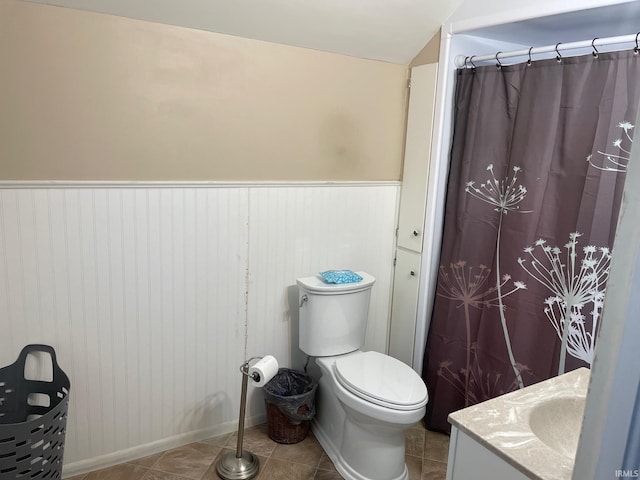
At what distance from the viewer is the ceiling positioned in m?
1.83

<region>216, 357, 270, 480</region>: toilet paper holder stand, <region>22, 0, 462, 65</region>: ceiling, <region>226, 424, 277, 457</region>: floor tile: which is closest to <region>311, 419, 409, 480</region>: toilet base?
<region>226, 424, 277, 457</region>: floor tile

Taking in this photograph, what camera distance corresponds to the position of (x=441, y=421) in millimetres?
2494

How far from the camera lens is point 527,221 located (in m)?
2.10

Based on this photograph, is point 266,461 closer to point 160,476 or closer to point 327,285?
point 160,476

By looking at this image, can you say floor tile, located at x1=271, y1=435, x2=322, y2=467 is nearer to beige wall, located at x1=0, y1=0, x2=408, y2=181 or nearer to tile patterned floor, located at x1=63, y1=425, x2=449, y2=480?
tile patterned floor, located at x1=63, y1=425, x2=449, y2=480

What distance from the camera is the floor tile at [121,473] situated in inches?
80.4

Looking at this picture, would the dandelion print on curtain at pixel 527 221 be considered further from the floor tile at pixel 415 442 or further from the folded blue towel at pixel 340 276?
the folded blue towel at pixel 340 276

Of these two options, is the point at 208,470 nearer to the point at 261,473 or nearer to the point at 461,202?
the point at 261,473

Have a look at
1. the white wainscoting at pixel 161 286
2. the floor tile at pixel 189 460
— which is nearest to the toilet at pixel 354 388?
the white wainscoting at pixel 161 286

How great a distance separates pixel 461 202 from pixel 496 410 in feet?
4.16

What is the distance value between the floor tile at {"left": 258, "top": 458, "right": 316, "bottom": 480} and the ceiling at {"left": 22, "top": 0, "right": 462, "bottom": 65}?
194 cm

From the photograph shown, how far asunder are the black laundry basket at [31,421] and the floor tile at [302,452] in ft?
3.13

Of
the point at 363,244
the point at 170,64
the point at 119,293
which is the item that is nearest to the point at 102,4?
the point at 170,64

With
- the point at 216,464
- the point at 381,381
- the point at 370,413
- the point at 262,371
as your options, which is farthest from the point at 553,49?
the point at 216,464
